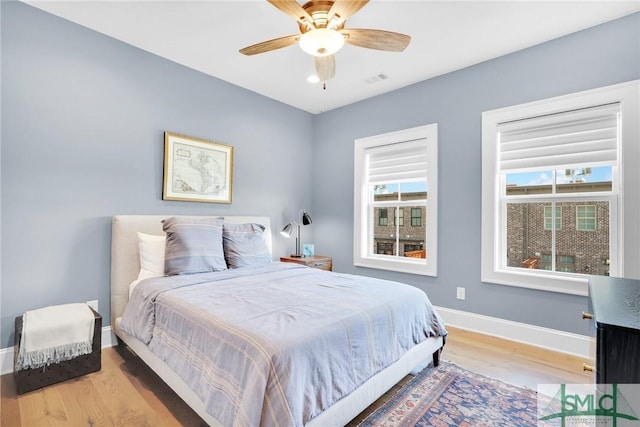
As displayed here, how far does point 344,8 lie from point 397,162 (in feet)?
7.41

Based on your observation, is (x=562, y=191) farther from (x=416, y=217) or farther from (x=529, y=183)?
(x=416, y=217)

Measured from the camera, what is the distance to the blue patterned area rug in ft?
5.84

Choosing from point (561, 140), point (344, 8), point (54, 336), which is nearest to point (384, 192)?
point (561, 140)

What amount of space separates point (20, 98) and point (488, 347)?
4468 mm

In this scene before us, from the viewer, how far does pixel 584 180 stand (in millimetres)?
2756

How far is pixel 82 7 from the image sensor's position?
243 cm

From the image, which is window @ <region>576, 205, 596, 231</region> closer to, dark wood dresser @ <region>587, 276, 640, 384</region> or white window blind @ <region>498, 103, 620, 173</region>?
white window blind @ <region>498, 103, 620, 173</region>

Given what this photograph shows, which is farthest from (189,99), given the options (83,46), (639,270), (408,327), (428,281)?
(639,270)

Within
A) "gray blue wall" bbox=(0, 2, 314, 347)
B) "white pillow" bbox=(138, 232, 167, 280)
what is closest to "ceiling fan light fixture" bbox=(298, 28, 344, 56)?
"gray blue wall" bbox=(0, 2, 314, 347)

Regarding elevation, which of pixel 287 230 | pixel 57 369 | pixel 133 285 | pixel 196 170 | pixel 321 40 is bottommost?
pixel 57 369

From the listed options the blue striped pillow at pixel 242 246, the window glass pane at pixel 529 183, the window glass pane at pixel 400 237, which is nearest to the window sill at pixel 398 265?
the window glass pane at pixel 400 237

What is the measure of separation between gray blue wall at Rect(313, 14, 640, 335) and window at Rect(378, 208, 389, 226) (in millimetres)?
412

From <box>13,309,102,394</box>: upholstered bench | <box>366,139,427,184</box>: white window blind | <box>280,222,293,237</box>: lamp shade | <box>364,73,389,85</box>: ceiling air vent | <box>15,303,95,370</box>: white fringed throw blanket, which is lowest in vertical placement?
<box>13,309,102,394</box>: upholstered bench

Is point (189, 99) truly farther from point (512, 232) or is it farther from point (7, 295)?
point (512, 232)
